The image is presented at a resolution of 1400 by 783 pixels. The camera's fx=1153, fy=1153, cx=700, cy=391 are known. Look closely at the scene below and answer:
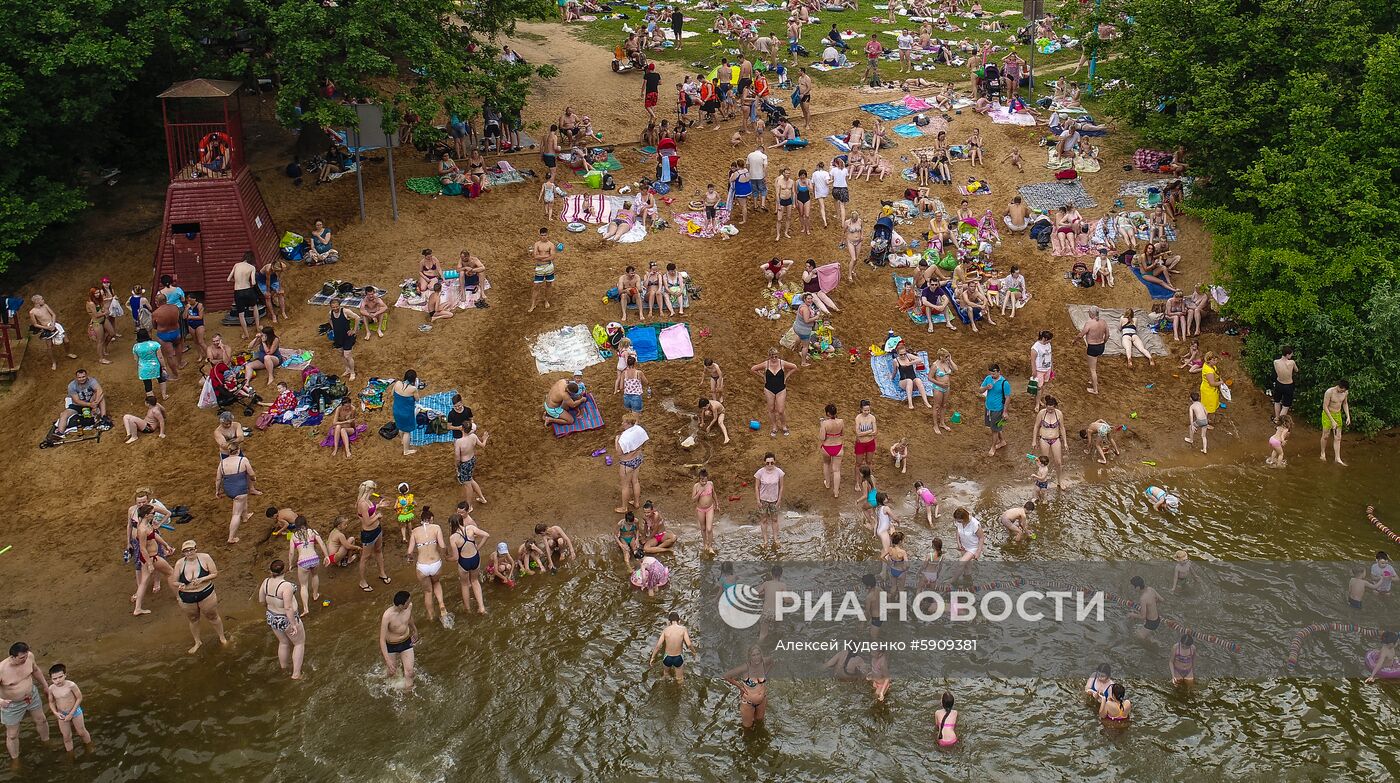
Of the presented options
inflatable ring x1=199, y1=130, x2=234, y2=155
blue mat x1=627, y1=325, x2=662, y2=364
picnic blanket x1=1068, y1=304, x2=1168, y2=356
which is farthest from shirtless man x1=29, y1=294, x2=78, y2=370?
picnic blanket x1=1068, y1=304, x2=1168, y2=356

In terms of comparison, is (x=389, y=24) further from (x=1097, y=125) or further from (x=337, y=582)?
(x=1097, y=125)

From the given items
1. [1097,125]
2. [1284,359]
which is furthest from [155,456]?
[1097,125]

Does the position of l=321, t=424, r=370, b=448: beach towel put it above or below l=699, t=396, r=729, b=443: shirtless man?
below

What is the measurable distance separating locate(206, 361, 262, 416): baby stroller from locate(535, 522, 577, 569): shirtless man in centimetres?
678

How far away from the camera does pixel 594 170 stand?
96.7 feet

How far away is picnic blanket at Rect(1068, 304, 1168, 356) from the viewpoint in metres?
24.3

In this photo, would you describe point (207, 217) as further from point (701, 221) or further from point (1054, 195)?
point (1054, 195)

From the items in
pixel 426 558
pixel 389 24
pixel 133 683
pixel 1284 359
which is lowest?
pixel 133 683

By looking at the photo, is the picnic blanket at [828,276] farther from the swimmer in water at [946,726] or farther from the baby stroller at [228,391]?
the baby stroller at [228,391]

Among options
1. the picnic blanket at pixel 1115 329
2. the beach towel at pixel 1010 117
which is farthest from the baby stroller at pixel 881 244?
the beach towel at pixel 1010 117

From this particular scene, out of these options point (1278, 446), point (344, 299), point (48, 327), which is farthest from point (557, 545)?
point (1278, 446)

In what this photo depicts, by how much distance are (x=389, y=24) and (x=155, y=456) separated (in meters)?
11.6

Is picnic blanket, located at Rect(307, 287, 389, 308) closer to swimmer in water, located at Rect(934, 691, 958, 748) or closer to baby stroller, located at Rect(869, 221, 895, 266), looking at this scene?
baby stroller, located at Rect(869, 221, 895, 266)

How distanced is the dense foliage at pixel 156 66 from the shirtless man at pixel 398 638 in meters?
12.9
